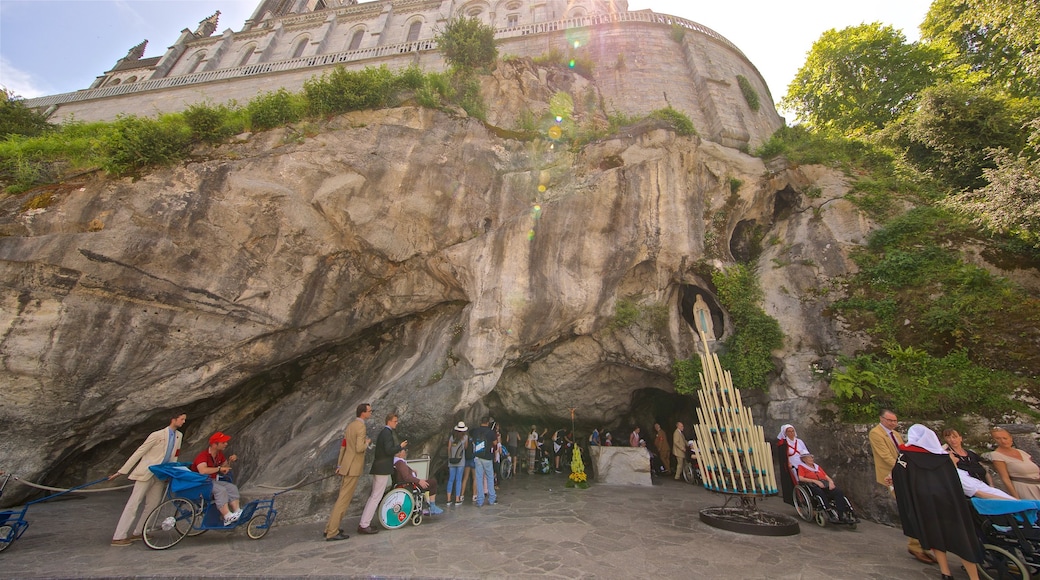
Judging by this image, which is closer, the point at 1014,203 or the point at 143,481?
the point at 143,481

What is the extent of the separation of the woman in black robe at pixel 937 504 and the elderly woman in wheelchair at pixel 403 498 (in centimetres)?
639

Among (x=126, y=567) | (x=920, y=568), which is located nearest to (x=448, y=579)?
(x=126, y=567)

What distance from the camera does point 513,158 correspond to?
37.9 feet

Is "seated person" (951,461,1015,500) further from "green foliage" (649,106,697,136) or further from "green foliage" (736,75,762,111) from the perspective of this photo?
"green foliage" (736,75,762,111)

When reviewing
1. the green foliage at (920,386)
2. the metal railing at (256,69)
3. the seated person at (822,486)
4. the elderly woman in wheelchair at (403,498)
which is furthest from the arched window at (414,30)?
the seated person at (822,486)

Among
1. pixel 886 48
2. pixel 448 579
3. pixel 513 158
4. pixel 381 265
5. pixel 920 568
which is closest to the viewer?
pixel 448 579

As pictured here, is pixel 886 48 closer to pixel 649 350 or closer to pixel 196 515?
pixel 649 350

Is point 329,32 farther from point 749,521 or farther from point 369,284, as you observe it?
point 749,521

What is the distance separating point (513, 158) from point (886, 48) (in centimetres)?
1980

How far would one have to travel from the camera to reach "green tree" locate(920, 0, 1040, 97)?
36.7ft

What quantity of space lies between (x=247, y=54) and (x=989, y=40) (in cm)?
4121

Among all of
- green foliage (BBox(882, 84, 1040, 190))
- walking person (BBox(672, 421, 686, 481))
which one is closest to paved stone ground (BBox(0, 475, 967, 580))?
walking person (BBox(672, 421, 686, 481))

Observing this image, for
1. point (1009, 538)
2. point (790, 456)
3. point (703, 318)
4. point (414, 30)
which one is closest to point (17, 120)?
point (414, 30)

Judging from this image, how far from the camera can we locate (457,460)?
27.6 feet
